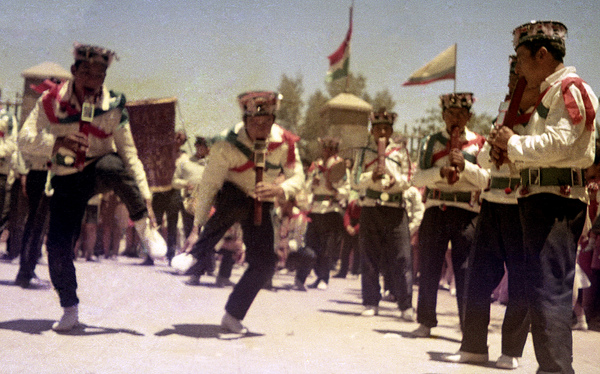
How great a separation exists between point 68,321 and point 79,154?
1.33 meters

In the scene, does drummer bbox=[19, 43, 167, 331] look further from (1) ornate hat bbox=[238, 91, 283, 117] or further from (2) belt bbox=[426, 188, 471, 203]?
(2) belt bbox=[426, 188, 471, 203]

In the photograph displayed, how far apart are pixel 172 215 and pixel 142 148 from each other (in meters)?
1.24

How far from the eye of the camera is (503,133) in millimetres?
4406

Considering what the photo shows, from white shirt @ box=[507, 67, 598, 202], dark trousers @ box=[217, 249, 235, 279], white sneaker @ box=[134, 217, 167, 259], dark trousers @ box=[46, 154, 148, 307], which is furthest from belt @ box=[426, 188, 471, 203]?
dark trousers @ box=[217, 249, 235, 279]

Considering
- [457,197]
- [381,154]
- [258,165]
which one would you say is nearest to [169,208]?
[258,165]

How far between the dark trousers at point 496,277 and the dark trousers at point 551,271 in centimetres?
87

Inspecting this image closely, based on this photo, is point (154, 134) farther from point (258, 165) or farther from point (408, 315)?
point (408, 315)

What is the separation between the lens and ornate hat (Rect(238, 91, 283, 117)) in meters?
6.42

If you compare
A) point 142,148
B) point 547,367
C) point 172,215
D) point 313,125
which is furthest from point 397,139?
point 313,125

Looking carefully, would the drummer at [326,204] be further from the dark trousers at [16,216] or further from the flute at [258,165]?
the flute at [258,165]

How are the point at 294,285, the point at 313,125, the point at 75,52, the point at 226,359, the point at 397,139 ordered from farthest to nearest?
the point at 313,125 → the point at 294,285 → the point at 397,139 → the point at 75,52 → the point at 226,359

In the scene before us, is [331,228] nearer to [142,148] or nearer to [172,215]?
[172,215]

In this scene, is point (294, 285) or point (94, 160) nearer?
point (94, 160)

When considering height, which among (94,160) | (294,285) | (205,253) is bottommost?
(294,285)
